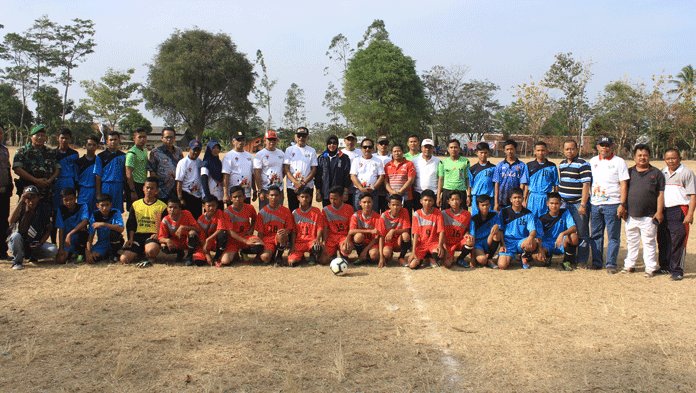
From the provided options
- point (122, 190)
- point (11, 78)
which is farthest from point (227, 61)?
point (122, 190)

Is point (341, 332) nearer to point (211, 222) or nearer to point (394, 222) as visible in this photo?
point (394, 222)

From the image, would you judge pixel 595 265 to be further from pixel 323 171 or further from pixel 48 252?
pixel 48 252

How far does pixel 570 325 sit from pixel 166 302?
164 inches

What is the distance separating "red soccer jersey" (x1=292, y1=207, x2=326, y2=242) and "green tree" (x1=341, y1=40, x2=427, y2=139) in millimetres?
32993

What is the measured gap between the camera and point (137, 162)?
720cm

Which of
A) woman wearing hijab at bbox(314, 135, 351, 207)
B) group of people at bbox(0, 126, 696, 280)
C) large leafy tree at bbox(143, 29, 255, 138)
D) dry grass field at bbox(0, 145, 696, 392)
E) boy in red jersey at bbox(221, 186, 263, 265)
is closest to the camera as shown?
dry grass field at bbox(0, 145, 696, 392)

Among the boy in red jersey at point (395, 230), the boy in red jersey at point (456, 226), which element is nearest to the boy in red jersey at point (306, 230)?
the boy in red jersey at point (395, 230)

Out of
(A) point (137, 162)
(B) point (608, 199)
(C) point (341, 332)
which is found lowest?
(C) point (341, 332)

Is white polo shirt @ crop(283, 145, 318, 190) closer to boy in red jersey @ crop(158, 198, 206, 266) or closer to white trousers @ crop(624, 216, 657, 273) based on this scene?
boy in red jersey @ crop(158, 198, 206, 266)

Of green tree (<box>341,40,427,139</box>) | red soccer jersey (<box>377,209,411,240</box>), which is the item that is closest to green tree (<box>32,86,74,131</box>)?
green tree (<box>341,40,427,139</box>)

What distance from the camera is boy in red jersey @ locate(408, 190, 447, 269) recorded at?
6727mm

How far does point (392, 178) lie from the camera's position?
758 centimetres

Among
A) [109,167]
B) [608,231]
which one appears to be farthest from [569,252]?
[109,167]

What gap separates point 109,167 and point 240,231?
2266 mm
